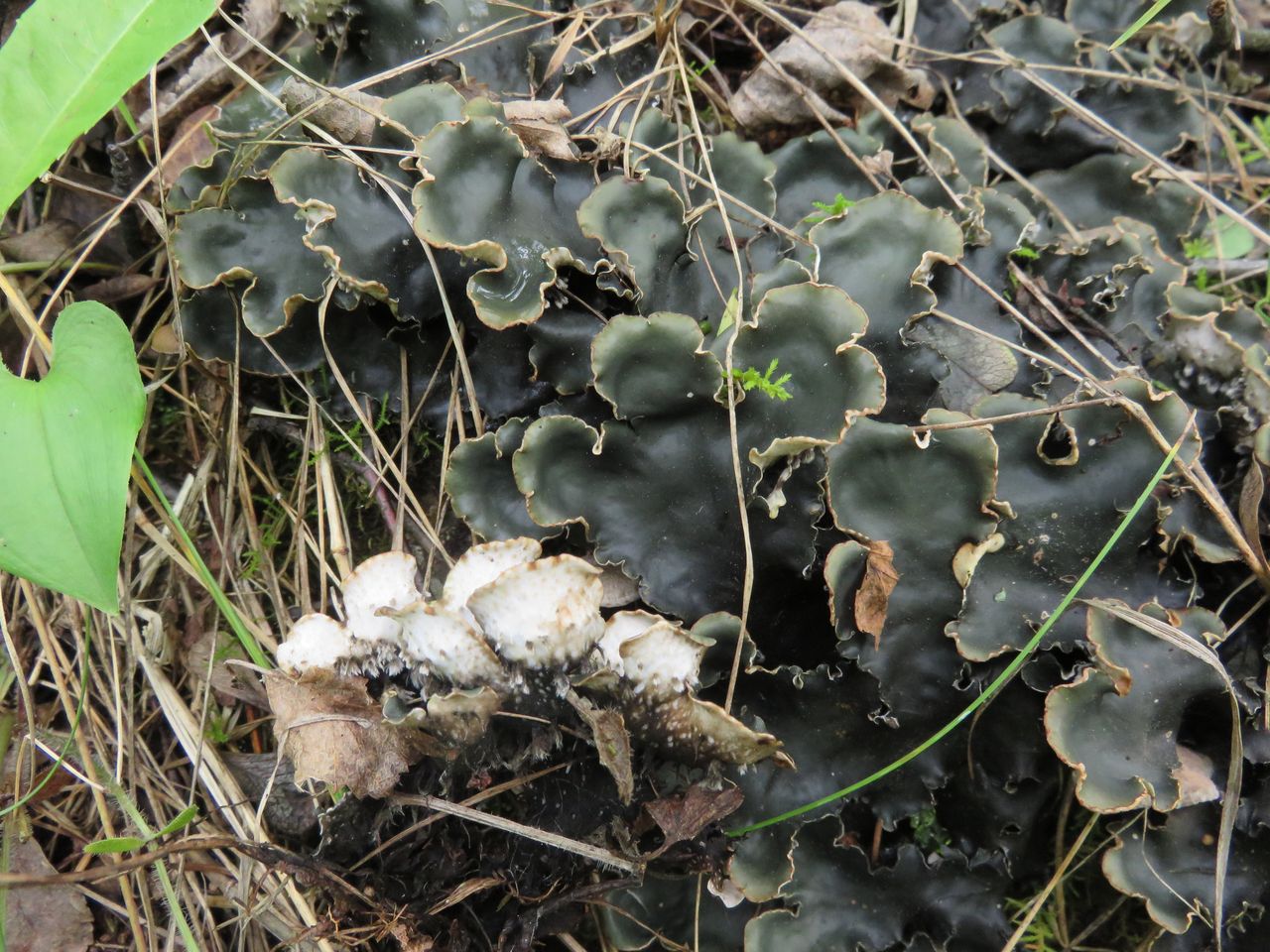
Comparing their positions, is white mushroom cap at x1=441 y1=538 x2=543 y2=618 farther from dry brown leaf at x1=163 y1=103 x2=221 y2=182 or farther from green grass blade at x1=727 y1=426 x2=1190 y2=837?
dry brown leaf at x1=163 y1=103 x2=221 y2=182

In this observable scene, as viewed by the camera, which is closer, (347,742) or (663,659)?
(663,659)

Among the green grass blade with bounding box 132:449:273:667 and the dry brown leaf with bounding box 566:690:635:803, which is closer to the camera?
the dry brown leaf with bounding box 566:690:635:803

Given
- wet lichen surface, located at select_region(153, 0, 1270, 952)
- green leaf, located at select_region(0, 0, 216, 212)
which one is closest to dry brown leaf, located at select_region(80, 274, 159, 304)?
wet lichen surface, located at select_region(153, 0, 1270, 952)

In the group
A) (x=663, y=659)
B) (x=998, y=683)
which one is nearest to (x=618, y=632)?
(x=663, y=659)

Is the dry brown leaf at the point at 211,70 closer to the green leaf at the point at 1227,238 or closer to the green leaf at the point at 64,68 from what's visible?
the green leaf at the point at 64,68

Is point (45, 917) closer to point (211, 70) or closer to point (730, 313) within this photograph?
point (730, 313)
